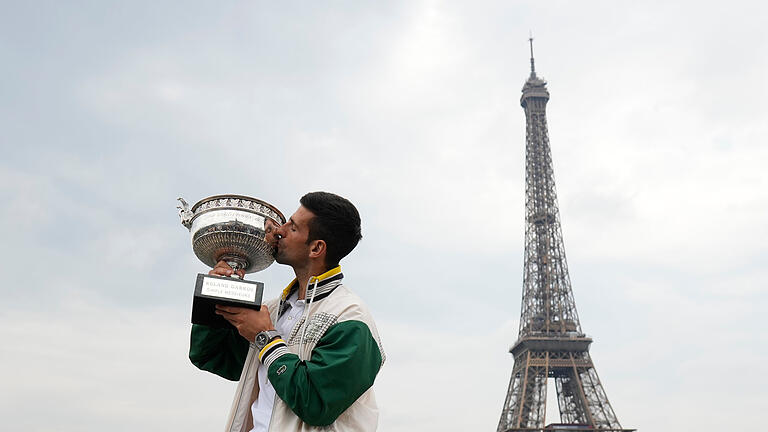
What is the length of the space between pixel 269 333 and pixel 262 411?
1.05ft

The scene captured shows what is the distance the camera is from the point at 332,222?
2.90 m

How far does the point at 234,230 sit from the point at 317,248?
36 cm

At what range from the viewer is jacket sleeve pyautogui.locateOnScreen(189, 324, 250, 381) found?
→ 10.2 feet

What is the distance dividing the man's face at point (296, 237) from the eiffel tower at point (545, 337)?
4201 centimetres

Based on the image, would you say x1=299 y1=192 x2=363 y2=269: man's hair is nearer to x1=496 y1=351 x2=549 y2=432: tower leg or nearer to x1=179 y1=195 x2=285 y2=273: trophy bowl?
x1=179 y1=195 x2=285 y2=273: trophy bowl

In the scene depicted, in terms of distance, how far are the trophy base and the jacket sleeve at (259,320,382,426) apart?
0.19 m

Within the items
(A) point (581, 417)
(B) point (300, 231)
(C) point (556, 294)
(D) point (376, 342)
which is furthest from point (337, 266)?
(C) point (556, 294)

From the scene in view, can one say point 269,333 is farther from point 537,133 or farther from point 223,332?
point 537,133

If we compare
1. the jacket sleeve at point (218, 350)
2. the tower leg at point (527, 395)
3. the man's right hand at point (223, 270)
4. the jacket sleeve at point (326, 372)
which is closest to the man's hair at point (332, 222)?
the man's right hand at point (223, 270)

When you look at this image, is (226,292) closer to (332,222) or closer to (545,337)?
(332,222)

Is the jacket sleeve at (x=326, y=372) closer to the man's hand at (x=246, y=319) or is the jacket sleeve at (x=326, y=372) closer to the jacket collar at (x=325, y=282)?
the man's hand at (x=246, y=319)

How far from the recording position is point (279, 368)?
2.51m

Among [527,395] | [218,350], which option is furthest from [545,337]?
[218,350]

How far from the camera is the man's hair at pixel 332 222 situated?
9.52ft
